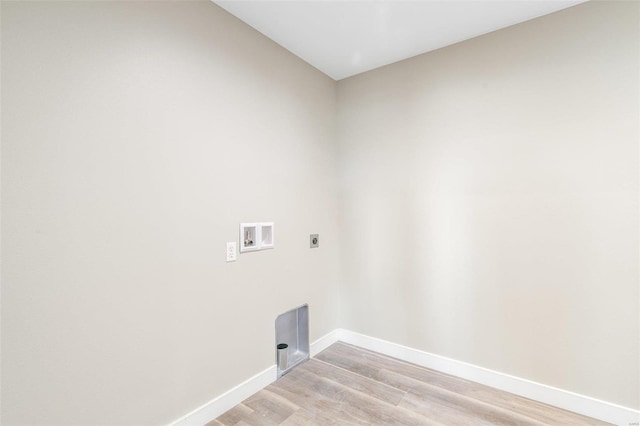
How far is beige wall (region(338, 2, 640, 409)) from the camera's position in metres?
1.81

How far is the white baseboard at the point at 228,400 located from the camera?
1.73 meters

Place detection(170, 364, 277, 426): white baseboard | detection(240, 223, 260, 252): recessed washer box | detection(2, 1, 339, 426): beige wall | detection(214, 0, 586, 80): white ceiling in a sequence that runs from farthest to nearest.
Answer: detection(240, 223, 260, 252): recessed washer box < detection(214, 0, 586, 80): white ceiling < detection(170, 364, 277, 426): white baseboard < detection(2, 1, 339, 426): beige wall

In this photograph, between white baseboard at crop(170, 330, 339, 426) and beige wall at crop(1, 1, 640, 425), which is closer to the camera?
beige wall at crop(1, 1, 640, 425)

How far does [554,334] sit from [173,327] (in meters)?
2.47

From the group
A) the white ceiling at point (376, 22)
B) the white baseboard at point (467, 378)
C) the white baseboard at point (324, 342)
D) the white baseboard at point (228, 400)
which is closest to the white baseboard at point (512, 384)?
the white baseboard at point (467, 378)

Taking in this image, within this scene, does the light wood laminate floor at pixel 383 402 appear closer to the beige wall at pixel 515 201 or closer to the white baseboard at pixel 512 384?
the white baseboard at pixel 512 384

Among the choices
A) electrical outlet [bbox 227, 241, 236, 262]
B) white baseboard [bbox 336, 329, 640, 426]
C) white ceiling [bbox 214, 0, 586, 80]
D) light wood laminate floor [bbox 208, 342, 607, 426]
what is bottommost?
light wood laminate floor [bbox 208, 342, 607, 426]

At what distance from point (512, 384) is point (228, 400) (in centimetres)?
202

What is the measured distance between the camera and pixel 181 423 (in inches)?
66.1

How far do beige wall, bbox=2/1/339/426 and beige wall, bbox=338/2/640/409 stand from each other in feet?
3.42

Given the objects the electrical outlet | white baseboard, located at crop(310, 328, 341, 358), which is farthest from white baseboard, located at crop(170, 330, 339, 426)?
the electrical outlet

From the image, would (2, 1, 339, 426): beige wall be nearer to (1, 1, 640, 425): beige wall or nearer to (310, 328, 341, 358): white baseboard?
(1, 1, 640, 425): beige wall

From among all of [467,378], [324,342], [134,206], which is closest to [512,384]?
[467,378]

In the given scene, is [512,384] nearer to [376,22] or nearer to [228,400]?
[228,400]
